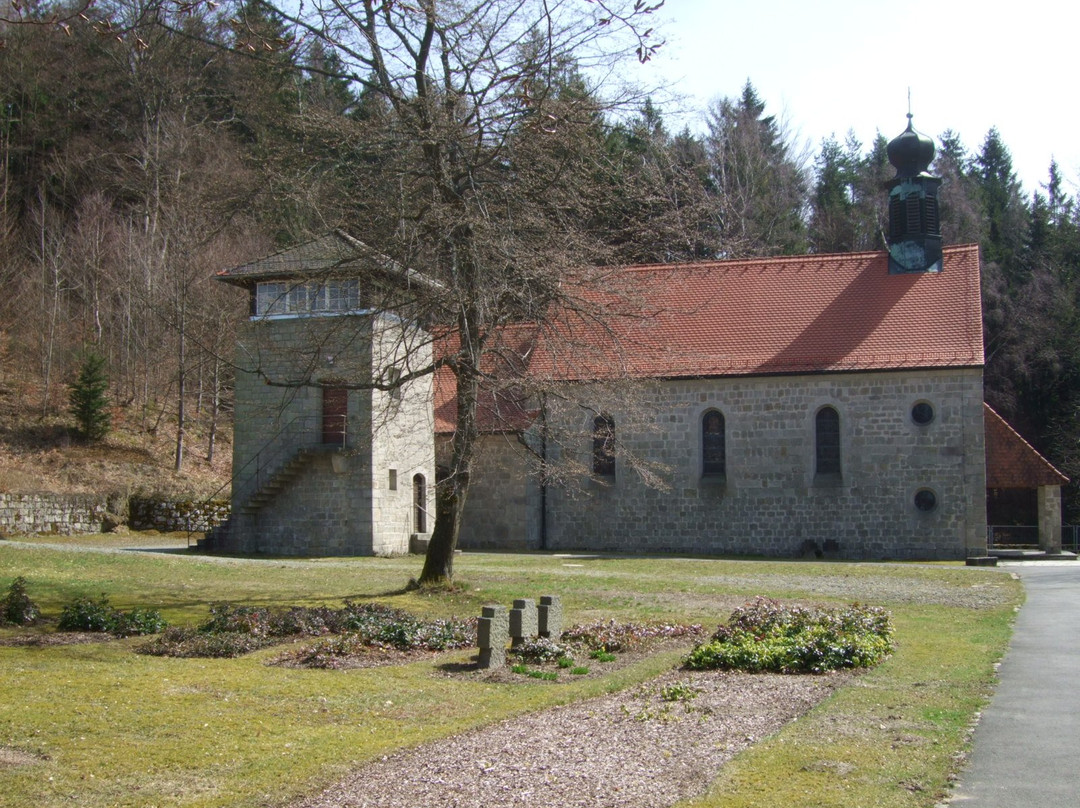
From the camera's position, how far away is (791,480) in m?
28.4

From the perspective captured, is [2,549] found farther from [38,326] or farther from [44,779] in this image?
[38,326]

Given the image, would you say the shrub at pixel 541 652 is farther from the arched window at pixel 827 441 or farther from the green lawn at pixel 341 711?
the arched window at pixel 827 441

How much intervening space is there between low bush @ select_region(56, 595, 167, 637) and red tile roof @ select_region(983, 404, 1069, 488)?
23141 millimetres

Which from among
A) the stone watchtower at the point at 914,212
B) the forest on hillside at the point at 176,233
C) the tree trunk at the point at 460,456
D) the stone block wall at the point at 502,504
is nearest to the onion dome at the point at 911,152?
the stone watchtower at the point at 914,212

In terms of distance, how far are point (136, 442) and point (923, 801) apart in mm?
34184

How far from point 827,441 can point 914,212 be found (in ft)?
23.3

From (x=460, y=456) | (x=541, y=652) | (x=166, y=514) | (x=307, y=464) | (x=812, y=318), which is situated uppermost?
(x=812, y=318)

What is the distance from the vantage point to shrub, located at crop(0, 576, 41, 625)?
1329 cm

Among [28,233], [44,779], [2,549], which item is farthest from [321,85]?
[28,233]

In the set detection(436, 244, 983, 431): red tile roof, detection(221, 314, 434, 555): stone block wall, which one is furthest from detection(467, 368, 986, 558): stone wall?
detection(221, 314, 434, 555): stone block wall

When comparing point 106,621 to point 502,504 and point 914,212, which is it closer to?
point 502,504

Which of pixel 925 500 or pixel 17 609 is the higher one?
pixel 925 500

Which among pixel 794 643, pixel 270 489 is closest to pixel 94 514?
pixel 270 489

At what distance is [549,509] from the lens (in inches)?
1198
